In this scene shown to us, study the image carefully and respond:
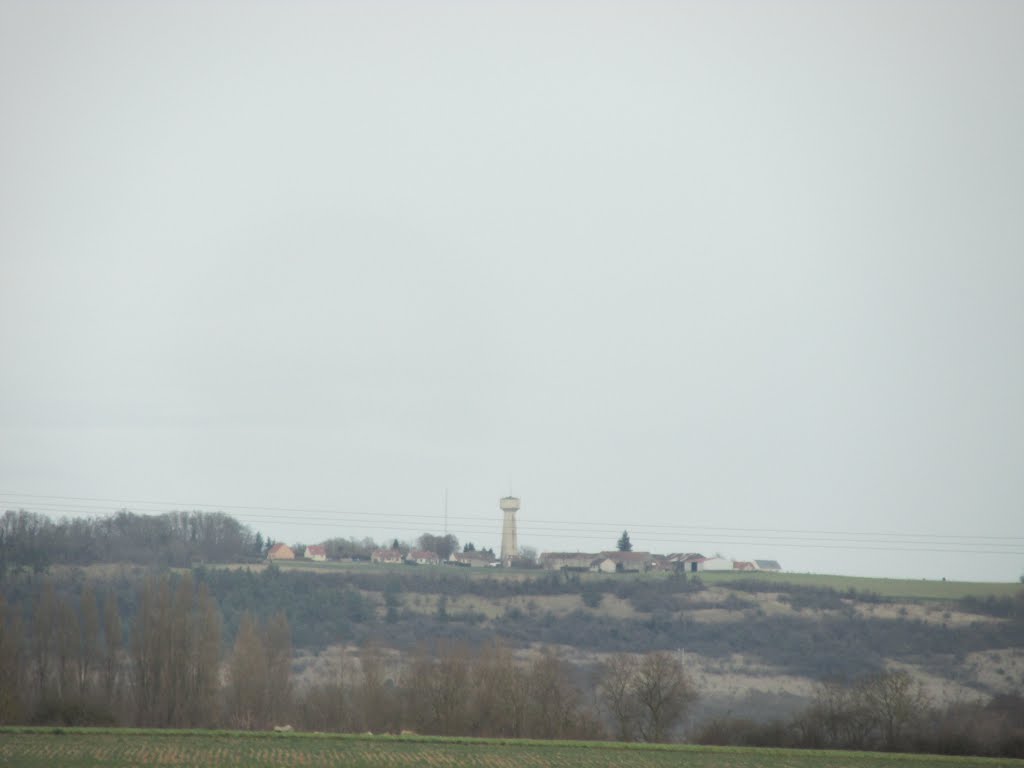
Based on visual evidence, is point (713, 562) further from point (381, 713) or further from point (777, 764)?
point (777, 764)

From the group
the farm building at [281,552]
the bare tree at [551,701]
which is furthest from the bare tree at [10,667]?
the farm building at [281,552]

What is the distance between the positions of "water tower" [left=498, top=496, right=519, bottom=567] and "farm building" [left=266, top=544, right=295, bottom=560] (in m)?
30.5

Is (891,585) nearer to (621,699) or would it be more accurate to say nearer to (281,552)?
(621,699)

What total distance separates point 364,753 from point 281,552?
429 ft

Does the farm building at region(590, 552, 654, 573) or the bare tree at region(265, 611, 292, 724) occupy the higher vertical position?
the farm building at region(590, 552, 654, 573)

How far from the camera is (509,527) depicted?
622ft

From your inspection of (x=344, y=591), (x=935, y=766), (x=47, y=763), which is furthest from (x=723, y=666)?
(x=47, y=763)

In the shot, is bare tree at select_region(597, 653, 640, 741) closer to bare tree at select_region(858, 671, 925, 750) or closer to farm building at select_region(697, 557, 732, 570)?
bare tree at select_region(858, 671, 925, 750)

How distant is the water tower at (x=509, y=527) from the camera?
188m

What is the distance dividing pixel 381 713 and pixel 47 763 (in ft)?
117

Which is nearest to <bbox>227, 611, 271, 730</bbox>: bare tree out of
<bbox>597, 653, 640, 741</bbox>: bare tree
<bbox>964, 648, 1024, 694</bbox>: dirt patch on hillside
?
<bbox>597, 653, 640, 741</bbox>: bare tree

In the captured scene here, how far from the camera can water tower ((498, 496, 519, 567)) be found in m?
188

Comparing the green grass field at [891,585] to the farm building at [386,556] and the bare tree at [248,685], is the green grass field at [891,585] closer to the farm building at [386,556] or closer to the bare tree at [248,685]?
the farm building at [386,556]

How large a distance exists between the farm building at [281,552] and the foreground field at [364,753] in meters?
117
